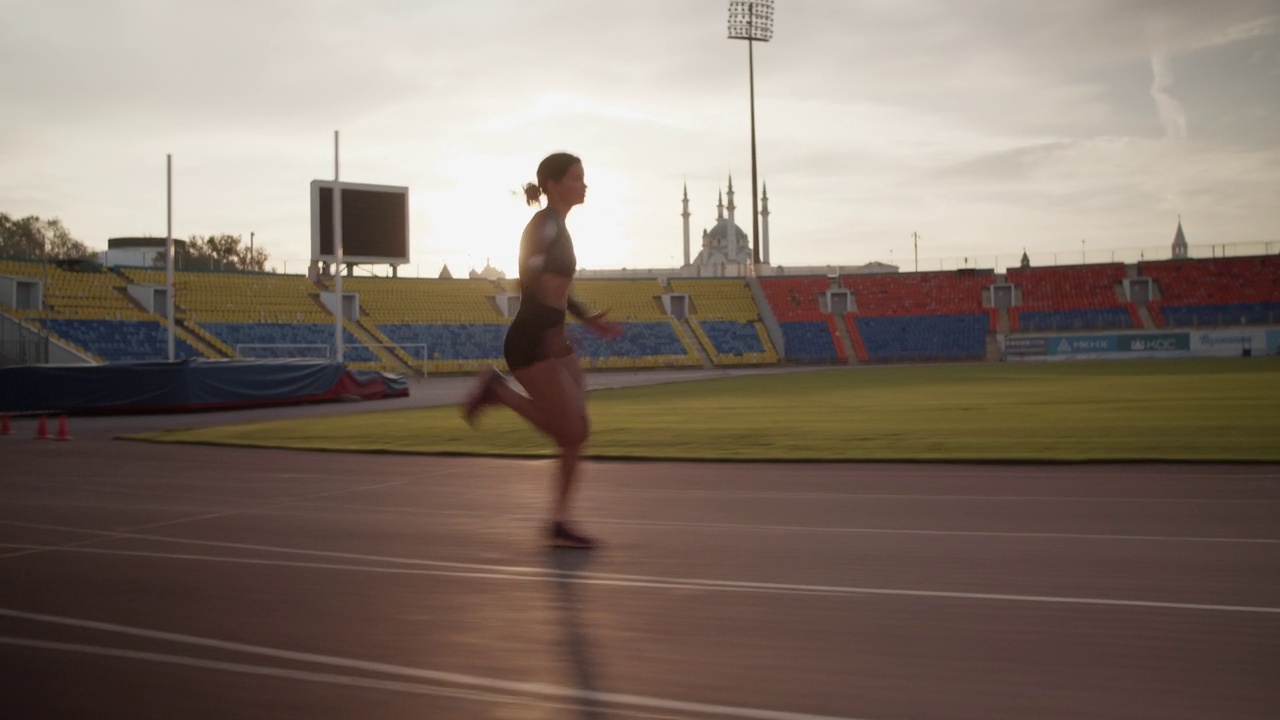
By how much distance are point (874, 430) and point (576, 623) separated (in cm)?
1060

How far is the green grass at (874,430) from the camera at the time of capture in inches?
417

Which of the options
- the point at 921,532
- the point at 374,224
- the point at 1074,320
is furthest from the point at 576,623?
the point at 1074,320

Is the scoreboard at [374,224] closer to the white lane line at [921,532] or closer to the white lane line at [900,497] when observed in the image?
the white lane line at [900,497]

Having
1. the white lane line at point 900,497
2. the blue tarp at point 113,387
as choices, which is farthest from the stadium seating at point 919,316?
the white lane line at point 900,497

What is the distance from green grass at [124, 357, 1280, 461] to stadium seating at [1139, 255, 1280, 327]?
49619 mm

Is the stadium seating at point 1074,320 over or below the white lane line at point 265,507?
over

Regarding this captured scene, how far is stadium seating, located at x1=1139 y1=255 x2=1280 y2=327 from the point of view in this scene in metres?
67.4

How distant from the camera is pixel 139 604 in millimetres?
4070

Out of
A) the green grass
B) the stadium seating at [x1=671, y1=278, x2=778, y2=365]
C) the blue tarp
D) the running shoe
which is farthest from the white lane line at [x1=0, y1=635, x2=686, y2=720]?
the stadium seating at [x1=671, y1=278, x2=778, y2=365]

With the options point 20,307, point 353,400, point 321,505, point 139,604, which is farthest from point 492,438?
point 20,307

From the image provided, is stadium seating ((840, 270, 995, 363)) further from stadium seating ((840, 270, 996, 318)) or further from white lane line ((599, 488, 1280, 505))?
white lane line ((599, 488, 1280, 505))

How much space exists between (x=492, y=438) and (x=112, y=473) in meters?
5.13

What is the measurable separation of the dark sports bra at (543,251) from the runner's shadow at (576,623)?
1307 millimetres

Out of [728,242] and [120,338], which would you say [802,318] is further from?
[728,242]
